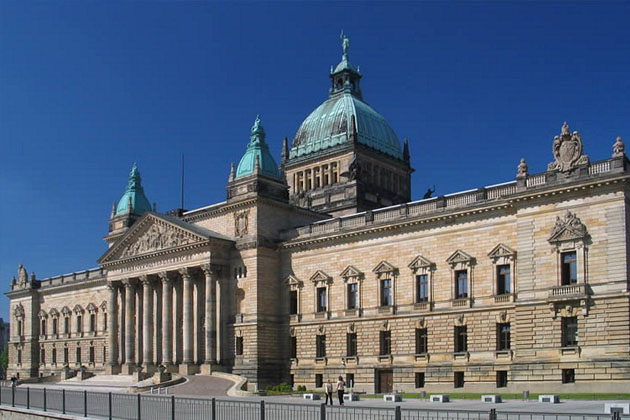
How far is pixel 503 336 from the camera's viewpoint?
57.7m

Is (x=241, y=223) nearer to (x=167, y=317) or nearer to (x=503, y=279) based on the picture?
(x=167, y=317)

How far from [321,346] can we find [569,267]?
25.4 metres

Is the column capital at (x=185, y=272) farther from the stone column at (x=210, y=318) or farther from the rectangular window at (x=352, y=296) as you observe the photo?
the rectangular window at (x=352, y=296)

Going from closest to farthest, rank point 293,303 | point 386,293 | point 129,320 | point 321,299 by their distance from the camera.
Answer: point 386,293
point 321,299
point 293,303
point 129,320

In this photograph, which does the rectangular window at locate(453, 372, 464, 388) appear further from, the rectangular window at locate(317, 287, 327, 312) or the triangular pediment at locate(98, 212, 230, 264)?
the triangular pediment at locate(98, 212, 230, 264)

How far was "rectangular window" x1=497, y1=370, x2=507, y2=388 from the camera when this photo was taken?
56969mm

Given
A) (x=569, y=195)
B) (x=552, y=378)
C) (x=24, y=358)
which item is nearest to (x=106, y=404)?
(x=552, y=378)

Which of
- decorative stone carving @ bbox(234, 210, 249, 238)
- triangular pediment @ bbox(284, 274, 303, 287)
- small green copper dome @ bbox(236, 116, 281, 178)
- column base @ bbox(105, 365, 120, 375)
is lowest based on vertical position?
column base @ bbox(105, 365, 120, 375)

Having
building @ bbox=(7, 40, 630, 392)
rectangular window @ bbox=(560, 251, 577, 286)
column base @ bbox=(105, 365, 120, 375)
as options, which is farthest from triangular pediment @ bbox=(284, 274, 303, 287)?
rectangular window @ bbox=(560, 251, 577, 286)

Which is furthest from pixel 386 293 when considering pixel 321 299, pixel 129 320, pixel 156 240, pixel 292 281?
pixel 129 320

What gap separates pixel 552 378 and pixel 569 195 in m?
11.7

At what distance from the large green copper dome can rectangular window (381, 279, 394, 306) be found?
96.9 feet

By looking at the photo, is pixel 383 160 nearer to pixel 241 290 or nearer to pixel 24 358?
pixel 241 290

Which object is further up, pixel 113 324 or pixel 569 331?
pixel 569 331
